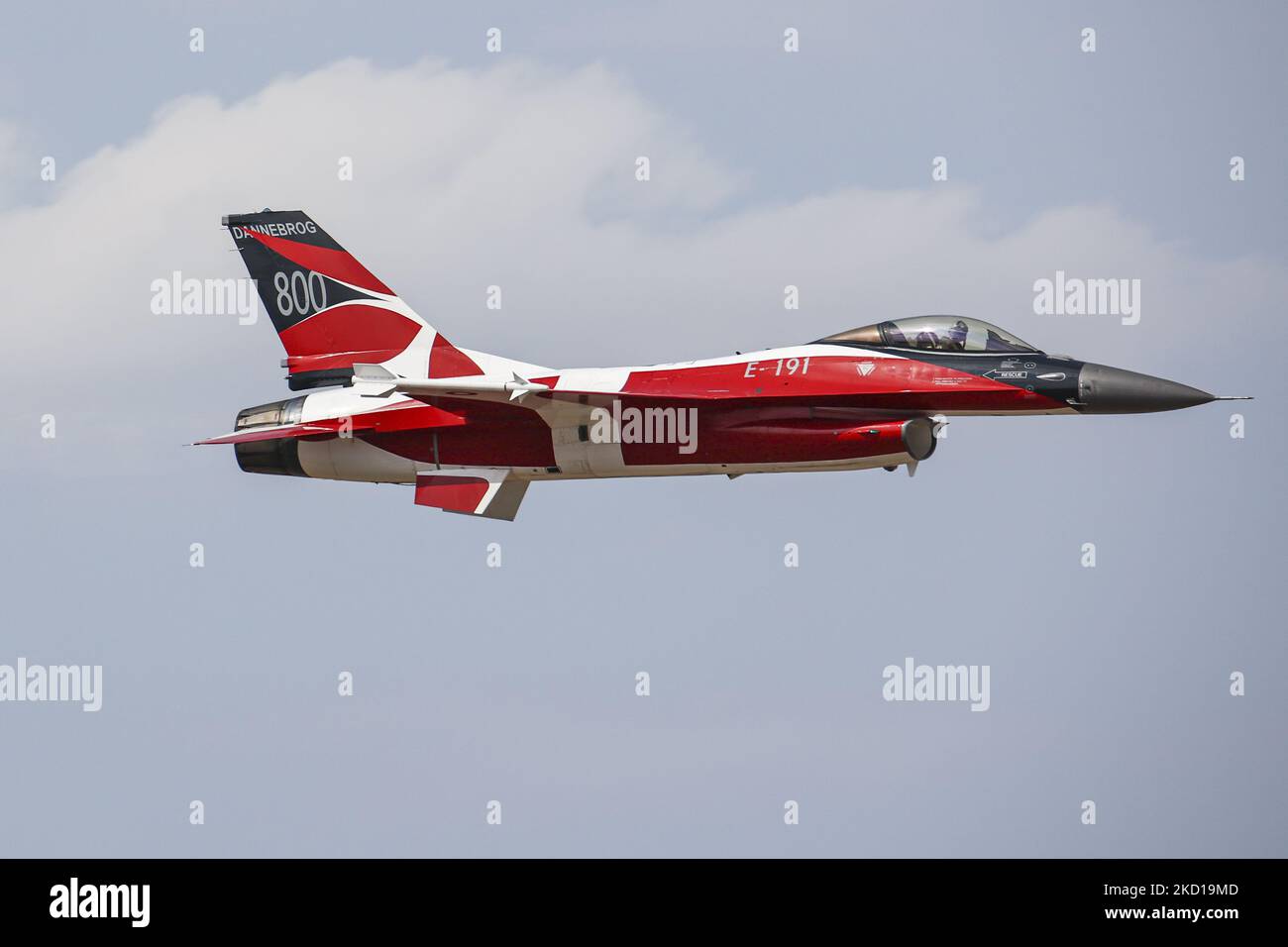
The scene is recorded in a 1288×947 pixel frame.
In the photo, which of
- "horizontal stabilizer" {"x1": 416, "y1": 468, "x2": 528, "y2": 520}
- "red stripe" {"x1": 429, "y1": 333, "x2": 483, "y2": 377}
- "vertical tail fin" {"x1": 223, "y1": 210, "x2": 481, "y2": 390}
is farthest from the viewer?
"vertical tail fin" {"x1": 223, "y1": 210, "x2": 481, "y2": 390}

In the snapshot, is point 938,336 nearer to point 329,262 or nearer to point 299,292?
point 329,262

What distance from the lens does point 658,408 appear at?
3375cm

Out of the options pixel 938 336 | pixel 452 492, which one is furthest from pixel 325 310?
pixel 938 336

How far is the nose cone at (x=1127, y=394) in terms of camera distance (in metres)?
32.8

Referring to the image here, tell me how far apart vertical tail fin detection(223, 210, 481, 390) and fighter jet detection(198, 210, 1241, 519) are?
6cm

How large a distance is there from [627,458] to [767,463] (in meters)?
2.23

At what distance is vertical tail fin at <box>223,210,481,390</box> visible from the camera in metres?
36.8

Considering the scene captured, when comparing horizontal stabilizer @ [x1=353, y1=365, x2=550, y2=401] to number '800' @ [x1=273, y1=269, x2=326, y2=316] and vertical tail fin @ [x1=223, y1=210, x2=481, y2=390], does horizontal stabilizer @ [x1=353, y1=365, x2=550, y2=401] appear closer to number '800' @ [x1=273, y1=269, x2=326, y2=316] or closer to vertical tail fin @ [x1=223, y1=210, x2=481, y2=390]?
vertical tail fin @ [x1=223, y1=210, x2=481, y2=390]

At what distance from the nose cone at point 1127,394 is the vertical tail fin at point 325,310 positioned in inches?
397

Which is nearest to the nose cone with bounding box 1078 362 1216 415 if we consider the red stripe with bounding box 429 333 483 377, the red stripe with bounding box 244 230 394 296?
the red stripe with bounding box 429 333 483 377

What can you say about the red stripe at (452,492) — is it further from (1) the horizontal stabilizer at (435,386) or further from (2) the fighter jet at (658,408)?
(1) the horizontal stabilizer at (435,386)

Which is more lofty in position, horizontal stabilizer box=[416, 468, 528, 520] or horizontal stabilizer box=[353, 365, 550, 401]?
horizontal stabilizer box=[353, 365, 550, 401]

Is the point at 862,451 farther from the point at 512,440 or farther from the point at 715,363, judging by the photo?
the point at 512,440
